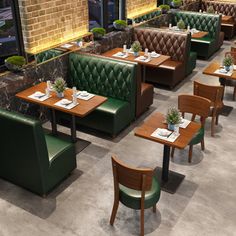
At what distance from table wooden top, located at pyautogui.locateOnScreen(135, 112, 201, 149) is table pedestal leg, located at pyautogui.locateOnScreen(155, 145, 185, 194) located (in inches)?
11.1

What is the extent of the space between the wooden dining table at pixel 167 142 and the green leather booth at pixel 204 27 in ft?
17.7

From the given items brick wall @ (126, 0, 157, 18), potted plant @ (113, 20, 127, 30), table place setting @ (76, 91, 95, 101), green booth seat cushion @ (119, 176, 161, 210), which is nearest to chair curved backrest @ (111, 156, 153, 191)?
green booth seat cushion @ (119, 176, 161, 210)

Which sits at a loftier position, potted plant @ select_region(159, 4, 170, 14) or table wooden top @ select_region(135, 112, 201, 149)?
potted plant @ select_region(159, 4, 170, 14)

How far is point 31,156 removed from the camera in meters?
4.00

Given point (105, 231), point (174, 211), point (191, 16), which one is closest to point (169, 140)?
point (174, 211)

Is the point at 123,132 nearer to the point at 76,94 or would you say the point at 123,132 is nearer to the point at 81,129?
the point at 81,129

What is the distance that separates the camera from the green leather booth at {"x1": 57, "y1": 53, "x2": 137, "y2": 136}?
5559mm

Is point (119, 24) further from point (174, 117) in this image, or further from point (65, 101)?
point (174, 117)

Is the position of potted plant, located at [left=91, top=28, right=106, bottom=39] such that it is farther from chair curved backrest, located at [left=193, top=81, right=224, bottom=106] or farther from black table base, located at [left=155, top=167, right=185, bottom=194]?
black table base, located at [left=155, top=167, right=185, bottom=194]

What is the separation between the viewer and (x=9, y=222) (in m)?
3.95

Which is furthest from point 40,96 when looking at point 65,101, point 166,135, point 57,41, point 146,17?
point 146,17

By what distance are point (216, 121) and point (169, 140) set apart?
232 cm

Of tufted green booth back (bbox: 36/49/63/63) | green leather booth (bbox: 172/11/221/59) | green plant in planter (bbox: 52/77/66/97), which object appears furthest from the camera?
green leather booth (bbox: 172/11/221/59)

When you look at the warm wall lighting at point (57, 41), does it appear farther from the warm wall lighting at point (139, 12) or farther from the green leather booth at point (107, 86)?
the warm wall lighting at point (139, 12)
